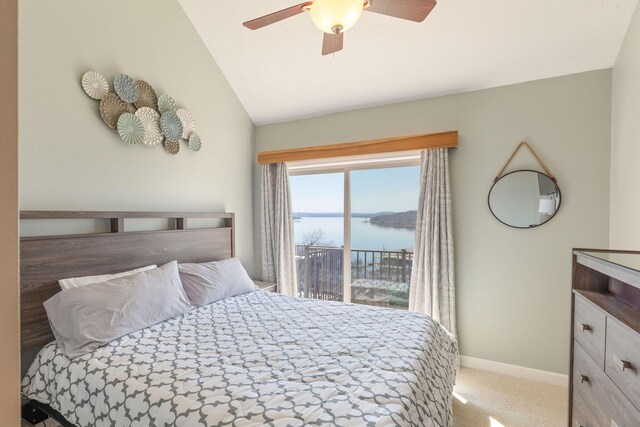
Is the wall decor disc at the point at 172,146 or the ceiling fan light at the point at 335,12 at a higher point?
the ceiling fan light at the point at 335,12

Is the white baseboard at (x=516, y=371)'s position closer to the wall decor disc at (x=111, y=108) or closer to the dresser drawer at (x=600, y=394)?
the dresser drawer at (x=600, y=394)

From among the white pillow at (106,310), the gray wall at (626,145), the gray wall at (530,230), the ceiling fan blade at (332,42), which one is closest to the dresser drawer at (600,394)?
the gray wall at (626,145)

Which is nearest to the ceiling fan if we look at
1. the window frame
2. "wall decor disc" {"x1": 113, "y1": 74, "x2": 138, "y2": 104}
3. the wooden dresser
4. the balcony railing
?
"wall decor disc" {"x1": 113, "y1": 74, "x2": 138, "y2": 104}

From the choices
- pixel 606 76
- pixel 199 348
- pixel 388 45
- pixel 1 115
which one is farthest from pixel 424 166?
pixel 1 115

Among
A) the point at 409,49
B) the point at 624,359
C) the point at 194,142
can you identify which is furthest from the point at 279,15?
the point at 624,359

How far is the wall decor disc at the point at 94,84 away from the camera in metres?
2.11

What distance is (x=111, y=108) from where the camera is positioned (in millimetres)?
2254

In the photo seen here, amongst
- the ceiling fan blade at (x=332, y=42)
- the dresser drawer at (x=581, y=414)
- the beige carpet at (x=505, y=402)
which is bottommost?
the beige carpet at (x=505, y=402)

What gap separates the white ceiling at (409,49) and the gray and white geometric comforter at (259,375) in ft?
7.05

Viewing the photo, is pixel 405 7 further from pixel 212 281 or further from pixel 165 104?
pixel 212 281

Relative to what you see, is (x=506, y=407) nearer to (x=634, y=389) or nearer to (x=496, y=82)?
(x=634, y=389)

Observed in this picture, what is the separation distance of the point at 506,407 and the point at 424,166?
2.03 m

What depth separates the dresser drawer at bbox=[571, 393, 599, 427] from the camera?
1.32 m

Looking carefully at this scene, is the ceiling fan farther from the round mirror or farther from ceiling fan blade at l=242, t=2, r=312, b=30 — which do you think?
the round mirror
